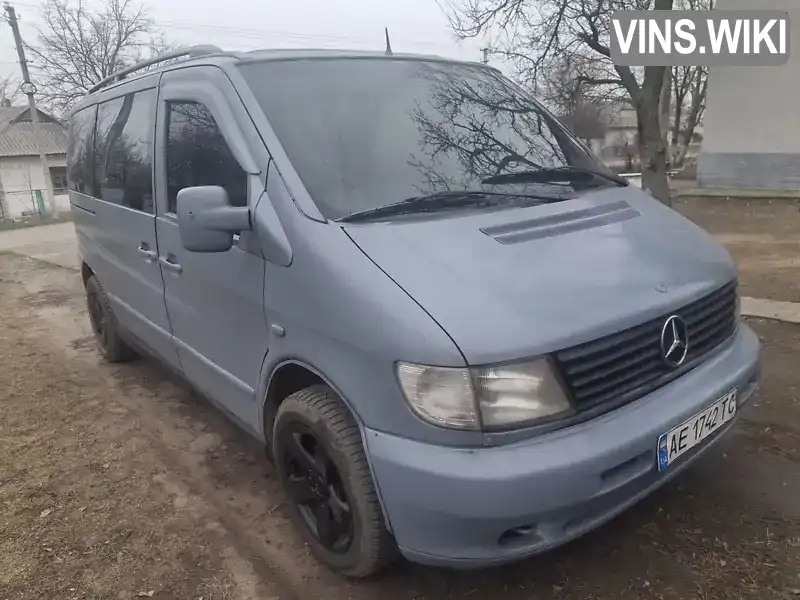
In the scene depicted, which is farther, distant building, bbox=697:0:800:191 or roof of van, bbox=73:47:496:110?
distant building, bbox=697:0:800:191

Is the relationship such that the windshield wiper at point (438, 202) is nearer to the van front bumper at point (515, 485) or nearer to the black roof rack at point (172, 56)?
the van front bumper at point (515, 485)

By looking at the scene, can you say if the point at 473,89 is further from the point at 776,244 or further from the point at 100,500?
the point at 776,244

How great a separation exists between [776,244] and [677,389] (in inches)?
343

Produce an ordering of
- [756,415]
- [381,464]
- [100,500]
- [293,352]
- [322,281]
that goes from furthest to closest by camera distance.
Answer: [756,415] < [100,500] < [293,352] < [322,281] < [381,464]

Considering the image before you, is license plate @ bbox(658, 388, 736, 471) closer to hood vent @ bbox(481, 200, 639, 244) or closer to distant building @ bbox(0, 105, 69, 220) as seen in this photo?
hood vent @ bbox(481, 200, 639, 244)

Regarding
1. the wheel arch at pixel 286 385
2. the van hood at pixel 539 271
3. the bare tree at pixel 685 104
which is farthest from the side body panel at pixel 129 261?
the bare tree at pixel 685 104

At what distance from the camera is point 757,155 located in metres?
15.4

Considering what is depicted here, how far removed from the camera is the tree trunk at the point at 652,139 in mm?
13398

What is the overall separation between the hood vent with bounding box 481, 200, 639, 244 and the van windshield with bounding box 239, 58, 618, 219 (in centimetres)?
19

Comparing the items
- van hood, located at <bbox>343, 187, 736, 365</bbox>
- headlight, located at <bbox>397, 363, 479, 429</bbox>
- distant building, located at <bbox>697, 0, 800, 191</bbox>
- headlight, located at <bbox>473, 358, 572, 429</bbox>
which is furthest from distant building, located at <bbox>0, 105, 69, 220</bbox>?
headlight, located at <bbox>473, 358, 572, 429</bbox>

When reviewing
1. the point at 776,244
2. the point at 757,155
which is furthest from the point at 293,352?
the point at 757,155

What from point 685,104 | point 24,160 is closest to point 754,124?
point 685,104

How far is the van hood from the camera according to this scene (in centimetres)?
193

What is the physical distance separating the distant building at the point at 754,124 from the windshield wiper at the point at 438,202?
15.0 m
